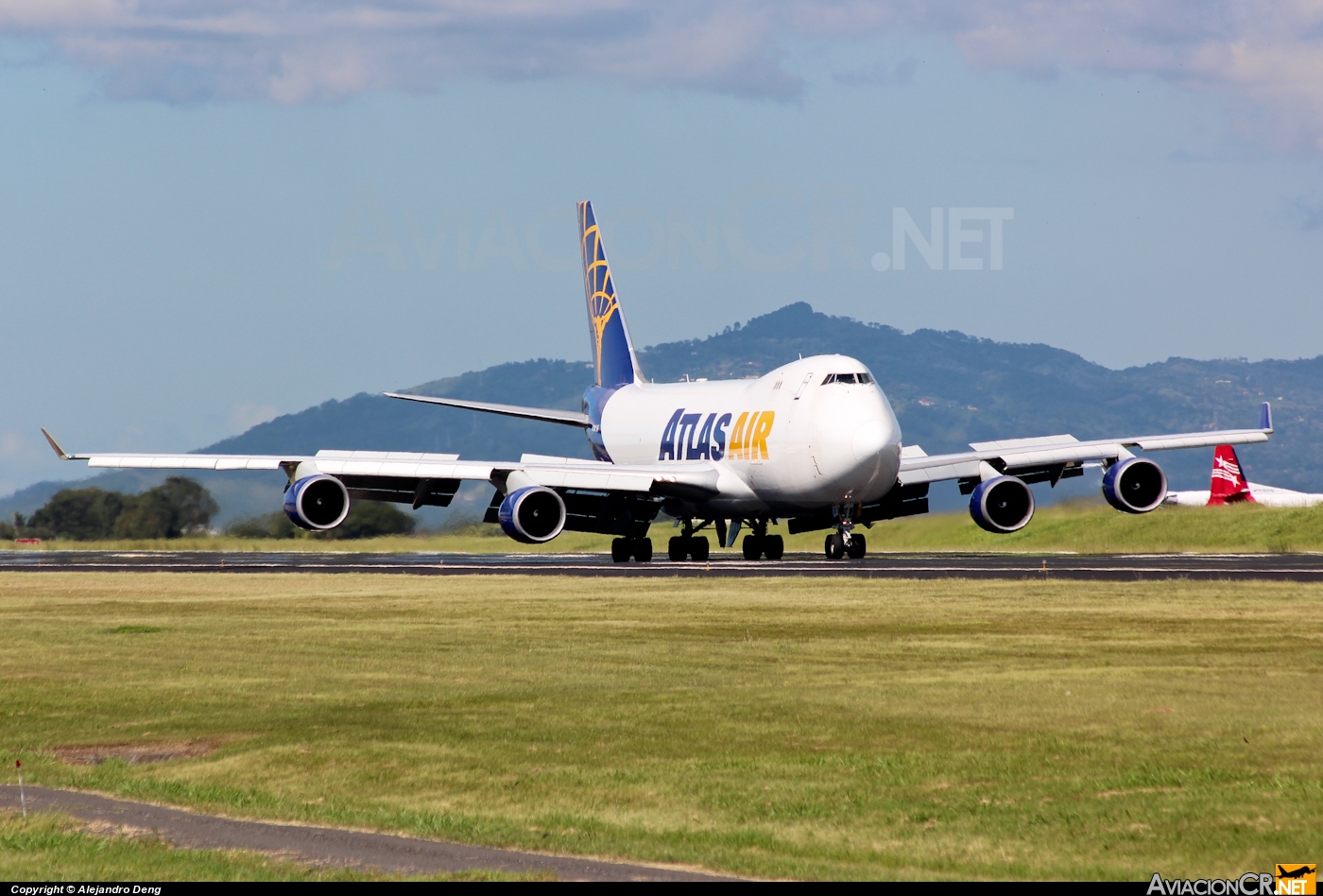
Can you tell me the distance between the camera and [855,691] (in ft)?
63.2

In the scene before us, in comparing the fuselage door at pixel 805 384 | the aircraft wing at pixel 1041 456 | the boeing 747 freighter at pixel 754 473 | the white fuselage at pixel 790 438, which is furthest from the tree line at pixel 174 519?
the aircraft wing at pixel 1041 456

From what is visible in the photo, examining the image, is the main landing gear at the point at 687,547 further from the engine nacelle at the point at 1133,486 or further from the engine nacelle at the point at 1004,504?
the engine nacelle at the point at 1133,486

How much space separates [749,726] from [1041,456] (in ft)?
107

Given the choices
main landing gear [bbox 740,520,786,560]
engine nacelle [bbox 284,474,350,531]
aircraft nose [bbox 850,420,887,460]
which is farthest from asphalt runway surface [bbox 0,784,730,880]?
main landing gear [bbox 740,520,786,560]

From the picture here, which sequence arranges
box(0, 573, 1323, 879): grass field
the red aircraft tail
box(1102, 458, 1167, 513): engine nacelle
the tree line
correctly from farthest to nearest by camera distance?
the red aircraft tail, the tree line, box(1102, 458, 1167, 513): engine nacelle, box(0, 573, 1323, 879): grass field

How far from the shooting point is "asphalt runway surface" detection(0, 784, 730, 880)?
440 inches

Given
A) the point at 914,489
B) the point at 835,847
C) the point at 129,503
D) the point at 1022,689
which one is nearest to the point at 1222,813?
the point at 835,847

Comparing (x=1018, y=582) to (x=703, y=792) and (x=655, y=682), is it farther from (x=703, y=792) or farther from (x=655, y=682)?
(x=703, y=792)

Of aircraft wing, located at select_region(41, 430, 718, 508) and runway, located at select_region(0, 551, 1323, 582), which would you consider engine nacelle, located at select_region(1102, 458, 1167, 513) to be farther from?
aircraft wing, located at select_region(41, 430, 718, 508)

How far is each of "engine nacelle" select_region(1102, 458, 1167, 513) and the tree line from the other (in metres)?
32.6

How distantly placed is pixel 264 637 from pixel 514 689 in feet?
27.3

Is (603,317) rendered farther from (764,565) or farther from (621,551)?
(764,565)

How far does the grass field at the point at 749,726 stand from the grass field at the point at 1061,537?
1211 inches

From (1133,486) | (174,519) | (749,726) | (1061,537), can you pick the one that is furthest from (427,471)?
(749,726)
